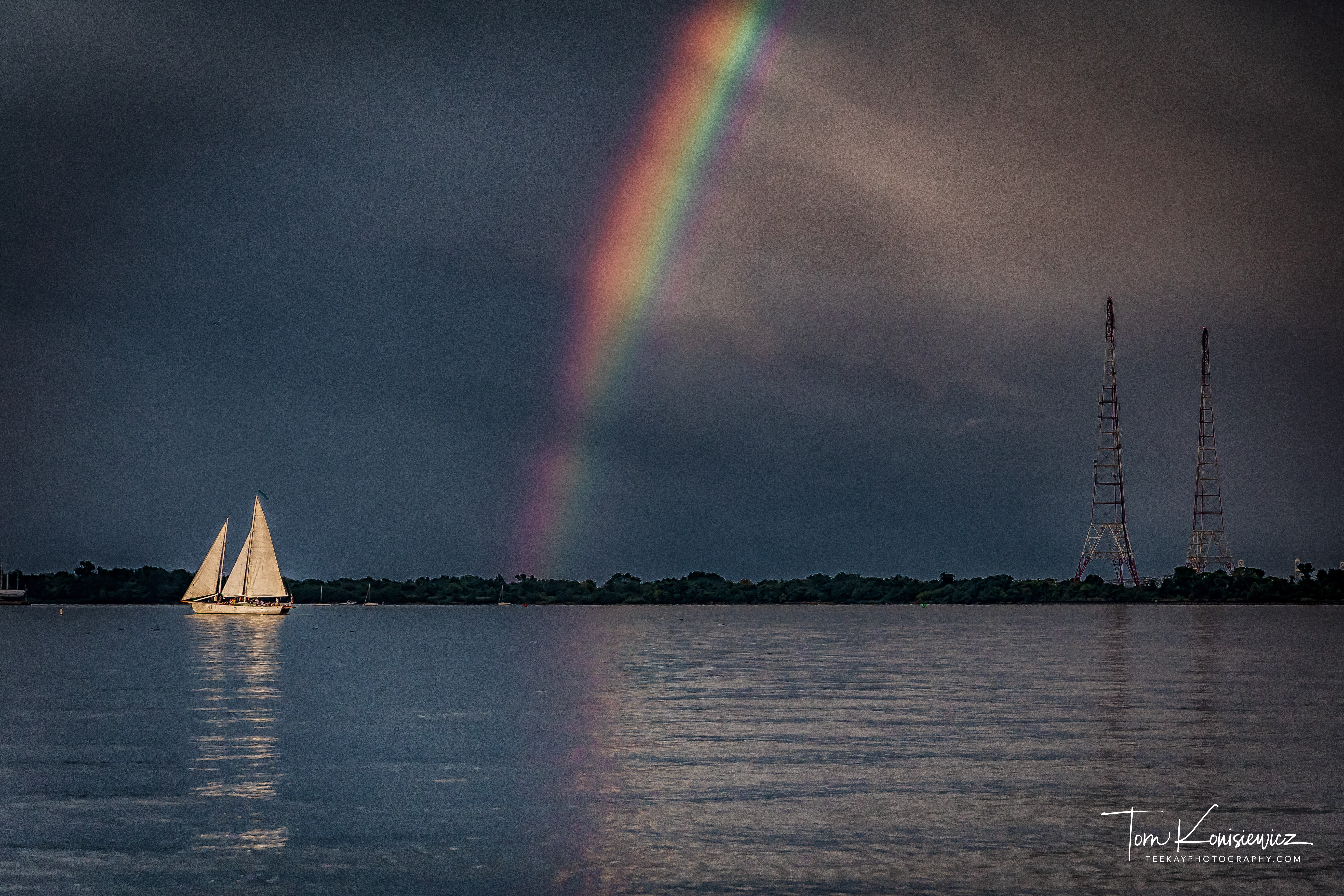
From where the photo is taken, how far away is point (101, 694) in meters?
64.3

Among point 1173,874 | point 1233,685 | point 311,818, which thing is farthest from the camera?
point 1233,685

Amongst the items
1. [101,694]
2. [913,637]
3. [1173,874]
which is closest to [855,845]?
[1173,874]

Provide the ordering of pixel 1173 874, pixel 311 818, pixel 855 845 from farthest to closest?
pixel 311 818, pixel 855 845, pixel 1173 874

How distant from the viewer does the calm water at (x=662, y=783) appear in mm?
22656

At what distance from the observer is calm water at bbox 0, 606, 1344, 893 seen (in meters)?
22.7

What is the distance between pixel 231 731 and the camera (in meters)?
45.6

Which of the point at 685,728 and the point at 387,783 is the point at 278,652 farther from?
Answer: the point at 387,783

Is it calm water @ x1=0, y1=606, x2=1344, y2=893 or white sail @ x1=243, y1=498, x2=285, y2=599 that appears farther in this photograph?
white sail @ x1=243, y1=498, x2=285, y2=599

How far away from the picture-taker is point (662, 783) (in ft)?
106

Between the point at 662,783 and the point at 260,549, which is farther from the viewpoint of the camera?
the point at 260,549

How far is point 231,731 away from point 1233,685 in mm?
53646

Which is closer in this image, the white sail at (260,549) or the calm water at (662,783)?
the calm water at (662,783)

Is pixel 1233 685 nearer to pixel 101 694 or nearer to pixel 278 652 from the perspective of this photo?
pixel 101 694

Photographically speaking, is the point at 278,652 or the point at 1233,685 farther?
the point at 278,652
